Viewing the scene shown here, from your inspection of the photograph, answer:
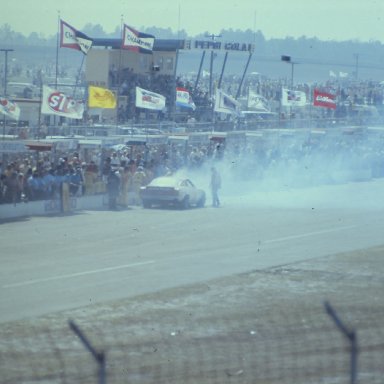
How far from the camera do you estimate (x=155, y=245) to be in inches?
921

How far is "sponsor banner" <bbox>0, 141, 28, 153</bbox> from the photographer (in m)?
27.1

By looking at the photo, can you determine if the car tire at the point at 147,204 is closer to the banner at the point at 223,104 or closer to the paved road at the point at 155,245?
the paved road at the point at 155,245

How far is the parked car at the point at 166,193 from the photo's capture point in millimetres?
31594

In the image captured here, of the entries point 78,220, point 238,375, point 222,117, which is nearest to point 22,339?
point 238,375

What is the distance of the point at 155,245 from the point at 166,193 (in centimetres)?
829

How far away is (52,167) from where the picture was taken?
29703mm

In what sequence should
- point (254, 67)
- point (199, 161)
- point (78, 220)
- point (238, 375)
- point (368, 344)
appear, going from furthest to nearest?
point (254, 67) < point (199, 161) < point (78, 220) < point (368, 344) < point (238, 375)

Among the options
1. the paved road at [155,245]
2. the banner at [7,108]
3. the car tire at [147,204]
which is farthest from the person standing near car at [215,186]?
the banner at [7,108]

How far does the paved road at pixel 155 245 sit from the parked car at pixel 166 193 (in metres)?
0.45

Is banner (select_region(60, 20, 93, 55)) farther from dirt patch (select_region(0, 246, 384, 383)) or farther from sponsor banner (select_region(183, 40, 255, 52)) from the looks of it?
dirt patch (select_region(0, 246, 384, 383))

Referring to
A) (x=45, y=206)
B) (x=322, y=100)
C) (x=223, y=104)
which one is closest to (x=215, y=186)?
(x=45, y=206)

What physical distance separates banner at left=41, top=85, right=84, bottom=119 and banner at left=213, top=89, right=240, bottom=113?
1088 cm

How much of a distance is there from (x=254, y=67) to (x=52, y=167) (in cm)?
17007

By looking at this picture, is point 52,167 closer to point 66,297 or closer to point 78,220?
point 78,220
